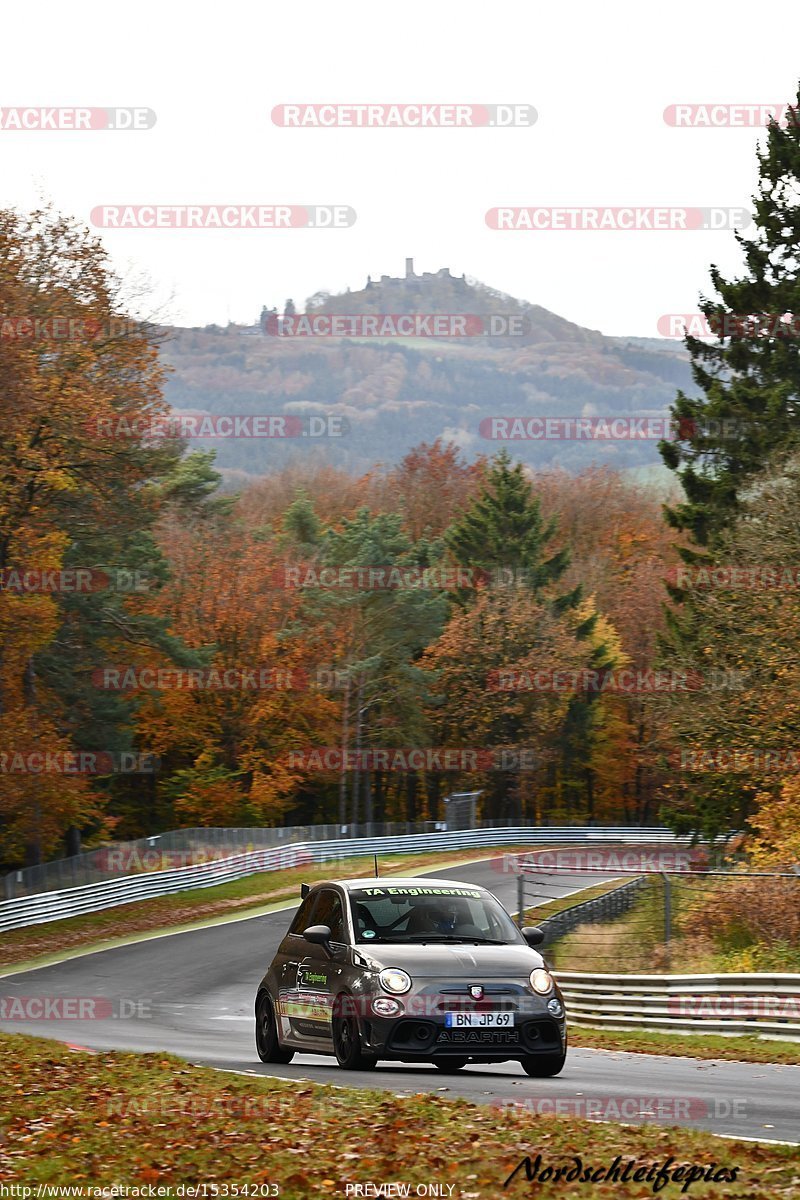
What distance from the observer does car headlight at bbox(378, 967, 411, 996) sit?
43.3ft

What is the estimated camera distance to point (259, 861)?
58406mm

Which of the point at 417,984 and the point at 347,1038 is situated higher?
the point at 417,984

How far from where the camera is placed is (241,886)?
5466 centimetres

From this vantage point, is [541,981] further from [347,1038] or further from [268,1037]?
[268,1037]

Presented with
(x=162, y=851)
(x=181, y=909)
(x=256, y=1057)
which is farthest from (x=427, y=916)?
(x=162, y=851)

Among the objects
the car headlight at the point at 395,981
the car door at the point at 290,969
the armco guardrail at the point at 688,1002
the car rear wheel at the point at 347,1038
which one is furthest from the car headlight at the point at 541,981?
the armco guardrail at the point at 688,1002

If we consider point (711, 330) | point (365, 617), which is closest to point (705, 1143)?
point (711, 330)

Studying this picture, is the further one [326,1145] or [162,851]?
[162,851]

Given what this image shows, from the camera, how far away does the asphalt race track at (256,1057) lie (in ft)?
37.7

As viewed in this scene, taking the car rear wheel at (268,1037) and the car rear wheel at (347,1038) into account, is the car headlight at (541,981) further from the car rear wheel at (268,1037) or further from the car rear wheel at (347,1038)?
the car rear wheel at (268,1037)

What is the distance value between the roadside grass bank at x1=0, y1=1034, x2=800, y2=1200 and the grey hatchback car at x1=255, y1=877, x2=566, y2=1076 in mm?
1113

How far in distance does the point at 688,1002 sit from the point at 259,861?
3857 cm

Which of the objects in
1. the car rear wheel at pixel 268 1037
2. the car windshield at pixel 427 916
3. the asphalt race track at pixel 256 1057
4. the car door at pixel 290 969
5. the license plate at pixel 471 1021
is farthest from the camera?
the car rear wheel at pixel 268 1037

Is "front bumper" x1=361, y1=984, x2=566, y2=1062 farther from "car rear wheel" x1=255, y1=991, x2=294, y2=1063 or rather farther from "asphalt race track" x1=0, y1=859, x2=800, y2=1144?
"car rear wheel" x1=255, y1=991, x2=294, y2=1063
